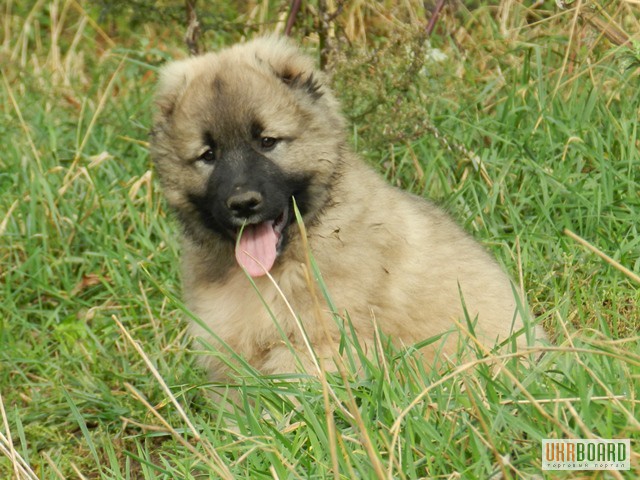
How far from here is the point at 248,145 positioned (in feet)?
10.7

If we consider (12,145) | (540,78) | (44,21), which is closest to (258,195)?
(540,78)

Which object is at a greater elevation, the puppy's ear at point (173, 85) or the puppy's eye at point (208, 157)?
the puppy's ear at point (173, 85)

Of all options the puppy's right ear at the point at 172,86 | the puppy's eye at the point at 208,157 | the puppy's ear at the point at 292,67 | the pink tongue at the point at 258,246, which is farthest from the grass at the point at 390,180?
the puppy's ear at the point at 292,67

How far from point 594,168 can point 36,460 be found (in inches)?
105

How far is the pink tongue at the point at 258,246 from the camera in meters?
3.31

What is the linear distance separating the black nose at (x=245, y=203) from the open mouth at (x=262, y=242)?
0.11m

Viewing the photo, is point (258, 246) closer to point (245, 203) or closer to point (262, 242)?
point (262, 242)

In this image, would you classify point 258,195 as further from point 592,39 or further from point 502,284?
point 592,39

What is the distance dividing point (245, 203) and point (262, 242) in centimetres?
21

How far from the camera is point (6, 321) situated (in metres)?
4.46

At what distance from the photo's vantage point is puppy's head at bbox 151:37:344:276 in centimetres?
326

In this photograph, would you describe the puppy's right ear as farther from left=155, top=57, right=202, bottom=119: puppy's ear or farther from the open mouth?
the open mouth
